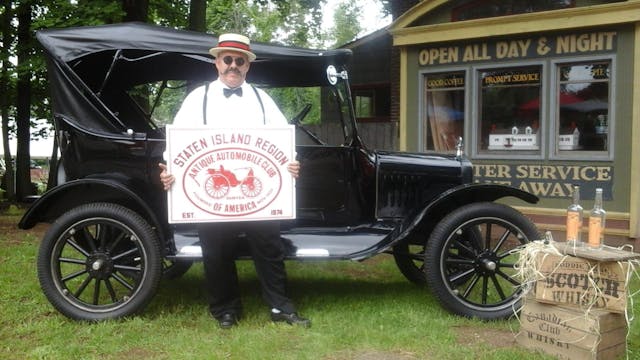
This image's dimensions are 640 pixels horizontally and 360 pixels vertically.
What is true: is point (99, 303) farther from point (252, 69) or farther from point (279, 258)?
point (252, 69)

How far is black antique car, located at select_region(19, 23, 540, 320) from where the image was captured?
393 centimetres

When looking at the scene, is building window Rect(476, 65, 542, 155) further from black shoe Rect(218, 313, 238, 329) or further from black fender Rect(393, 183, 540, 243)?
black shoe Rect(218, 313, 238, 329)

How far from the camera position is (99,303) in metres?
4.39

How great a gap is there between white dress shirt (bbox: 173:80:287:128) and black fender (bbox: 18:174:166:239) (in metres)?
0.60

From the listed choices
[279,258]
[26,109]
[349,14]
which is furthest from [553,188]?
[349,14]

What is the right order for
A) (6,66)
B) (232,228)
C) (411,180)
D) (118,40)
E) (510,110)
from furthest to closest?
(6,66)
(510,110)
(411,180)
(118,40)
(232,228)

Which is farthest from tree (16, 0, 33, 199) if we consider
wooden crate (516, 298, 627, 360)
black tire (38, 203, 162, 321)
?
wooden crate (516, 298, 627, 360)

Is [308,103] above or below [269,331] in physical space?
above

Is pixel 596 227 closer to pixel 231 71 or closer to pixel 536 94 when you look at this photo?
pixel 231 71

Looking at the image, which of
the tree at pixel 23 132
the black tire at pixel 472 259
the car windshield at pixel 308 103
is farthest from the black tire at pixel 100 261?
the tree at pixel 23 132

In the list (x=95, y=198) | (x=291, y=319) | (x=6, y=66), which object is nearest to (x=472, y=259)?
(x=291, y=319)

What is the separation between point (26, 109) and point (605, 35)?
11.7 meters

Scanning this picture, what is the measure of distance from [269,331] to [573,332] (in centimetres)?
183

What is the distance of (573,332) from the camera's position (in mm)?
3184
